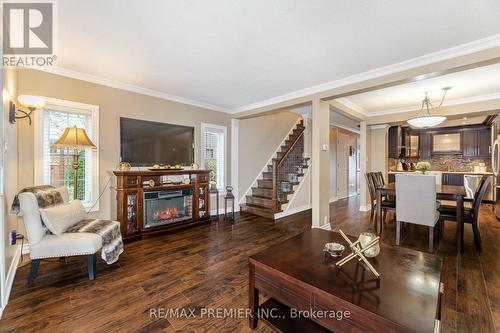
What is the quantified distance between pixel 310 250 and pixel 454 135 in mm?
8205

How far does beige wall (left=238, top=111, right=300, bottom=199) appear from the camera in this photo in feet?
17.6

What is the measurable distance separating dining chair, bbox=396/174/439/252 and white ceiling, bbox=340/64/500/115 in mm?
1623

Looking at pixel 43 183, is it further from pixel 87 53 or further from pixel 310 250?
pixel 310 250

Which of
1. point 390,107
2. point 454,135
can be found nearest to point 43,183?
point 390,107

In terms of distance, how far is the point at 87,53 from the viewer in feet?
8.50

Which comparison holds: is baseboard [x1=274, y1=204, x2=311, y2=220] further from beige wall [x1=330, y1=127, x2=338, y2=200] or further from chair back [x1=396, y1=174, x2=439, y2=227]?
chair back [x1=396, y1=174, x2=439, y2=227]

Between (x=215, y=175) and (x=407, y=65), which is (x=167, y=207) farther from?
(x=407, y=65)

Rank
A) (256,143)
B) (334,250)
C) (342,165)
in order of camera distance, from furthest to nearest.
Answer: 1. (342,165)
2. (256,143)
3. (334,250)

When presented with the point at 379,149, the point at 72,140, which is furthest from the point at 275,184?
the point at 72,140

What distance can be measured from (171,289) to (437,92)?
16.7ft

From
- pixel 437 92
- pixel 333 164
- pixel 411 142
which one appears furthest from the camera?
pixel 411 142

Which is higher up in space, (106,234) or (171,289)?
(106,234)

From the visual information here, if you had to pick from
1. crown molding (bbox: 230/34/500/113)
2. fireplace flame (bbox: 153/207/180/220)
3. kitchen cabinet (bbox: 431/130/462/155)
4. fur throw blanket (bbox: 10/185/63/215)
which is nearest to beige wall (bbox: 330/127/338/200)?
kitchen cabinet (bbox: 431/130/462/155)

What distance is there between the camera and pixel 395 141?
6234 millimetres
